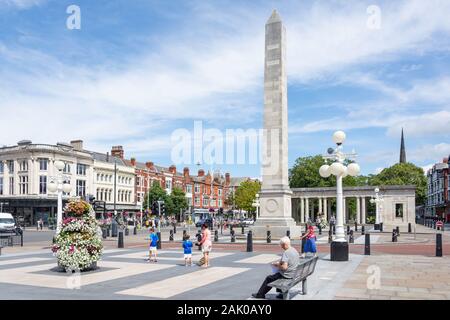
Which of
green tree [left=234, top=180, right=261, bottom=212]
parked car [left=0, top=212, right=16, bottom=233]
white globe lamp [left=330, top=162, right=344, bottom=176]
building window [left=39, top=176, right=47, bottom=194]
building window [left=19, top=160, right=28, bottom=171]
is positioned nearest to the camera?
white globe lamp [left=330, top=162, right=344, bottom=176]

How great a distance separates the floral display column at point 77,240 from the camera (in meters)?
14.3

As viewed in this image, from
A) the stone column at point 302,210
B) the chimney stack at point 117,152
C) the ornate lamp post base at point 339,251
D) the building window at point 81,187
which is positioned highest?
the chimney stack at point 117,152

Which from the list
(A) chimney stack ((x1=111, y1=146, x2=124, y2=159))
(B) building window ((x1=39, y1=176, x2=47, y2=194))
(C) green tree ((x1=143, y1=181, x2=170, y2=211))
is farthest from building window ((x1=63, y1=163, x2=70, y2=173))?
(A) chimney stack ((x1=111, y1=146, x2=124, y2=159))

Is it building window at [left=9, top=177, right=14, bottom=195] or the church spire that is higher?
the church spire

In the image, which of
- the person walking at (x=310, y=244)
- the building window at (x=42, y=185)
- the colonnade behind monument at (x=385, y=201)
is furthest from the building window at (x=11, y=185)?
the person walking at (x=310, y=244)

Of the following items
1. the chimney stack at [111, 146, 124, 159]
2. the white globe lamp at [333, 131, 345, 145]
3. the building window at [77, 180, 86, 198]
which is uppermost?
the chimney stack at [111, 146, 124, 159]

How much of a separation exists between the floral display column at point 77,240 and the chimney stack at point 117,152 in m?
75.1

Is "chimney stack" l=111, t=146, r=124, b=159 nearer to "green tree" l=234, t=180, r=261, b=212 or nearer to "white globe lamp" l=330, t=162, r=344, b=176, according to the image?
"green tree" l=234, t=180, r=261, b=212

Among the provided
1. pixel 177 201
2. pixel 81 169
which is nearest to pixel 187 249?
pixel 81 169

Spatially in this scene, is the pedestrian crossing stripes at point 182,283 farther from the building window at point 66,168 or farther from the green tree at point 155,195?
the green tree at point 155,195

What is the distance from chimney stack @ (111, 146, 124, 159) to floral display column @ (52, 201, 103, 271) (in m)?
75.1

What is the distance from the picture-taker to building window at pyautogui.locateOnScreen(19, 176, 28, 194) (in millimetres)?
65875

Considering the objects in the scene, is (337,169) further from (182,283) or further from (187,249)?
(182,283)

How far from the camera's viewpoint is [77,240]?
14.3 m
